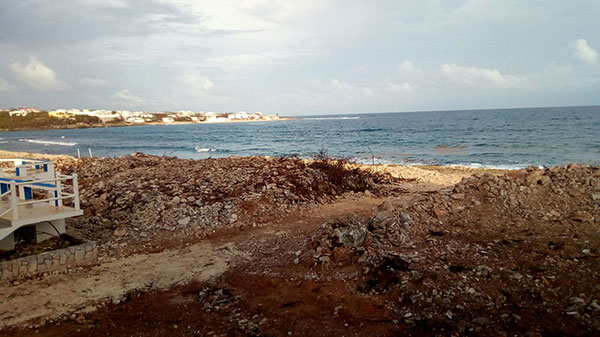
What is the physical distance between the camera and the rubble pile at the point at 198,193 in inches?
308

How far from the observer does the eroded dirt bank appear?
4.07 meters

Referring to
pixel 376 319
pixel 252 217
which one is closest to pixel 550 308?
pixel 376 319

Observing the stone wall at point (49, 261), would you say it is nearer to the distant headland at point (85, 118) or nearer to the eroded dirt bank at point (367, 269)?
the eroded dirt bank at point (367, 269)

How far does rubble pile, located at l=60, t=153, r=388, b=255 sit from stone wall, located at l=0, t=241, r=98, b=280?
112 centimetres

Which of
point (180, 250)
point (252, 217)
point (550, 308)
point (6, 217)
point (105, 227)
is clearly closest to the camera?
point (550, 308)

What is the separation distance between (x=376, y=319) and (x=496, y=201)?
4.16 meters

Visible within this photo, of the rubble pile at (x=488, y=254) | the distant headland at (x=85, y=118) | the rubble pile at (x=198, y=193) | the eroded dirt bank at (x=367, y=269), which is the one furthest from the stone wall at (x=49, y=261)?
the distant headland at (x=85, y=118)

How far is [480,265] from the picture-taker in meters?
4.98

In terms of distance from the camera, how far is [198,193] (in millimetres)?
9047

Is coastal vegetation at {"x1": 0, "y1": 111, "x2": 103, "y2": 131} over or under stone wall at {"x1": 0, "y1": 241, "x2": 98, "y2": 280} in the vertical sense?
over

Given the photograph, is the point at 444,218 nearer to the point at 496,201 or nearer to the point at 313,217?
the point at 496,201

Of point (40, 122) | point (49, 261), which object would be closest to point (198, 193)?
point (49, 261)

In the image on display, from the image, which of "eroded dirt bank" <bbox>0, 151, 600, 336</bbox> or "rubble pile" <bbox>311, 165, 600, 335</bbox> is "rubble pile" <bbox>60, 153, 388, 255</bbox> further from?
"rubble pile" <bbox>311, 165, 600, 335</bbox>

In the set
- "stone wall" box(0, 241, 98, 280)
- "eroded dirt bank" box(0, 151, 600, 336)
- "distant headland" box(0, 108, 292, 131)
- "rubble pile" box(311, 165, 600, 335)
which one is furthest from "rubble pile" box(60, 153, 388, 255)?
"distant headland" box(0, 108, 292, 131)
